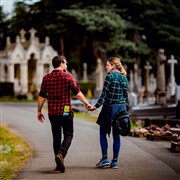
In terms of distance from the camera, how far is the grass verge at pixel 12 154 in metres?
9.75

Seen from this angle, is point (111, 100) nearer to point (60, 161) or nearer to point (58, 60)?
point (58, 60)

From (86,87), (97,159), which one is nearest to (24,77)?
(86,87)

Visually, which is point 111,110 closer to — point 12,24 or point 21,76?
point 21,76

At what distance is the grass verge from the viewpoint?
32.0ft

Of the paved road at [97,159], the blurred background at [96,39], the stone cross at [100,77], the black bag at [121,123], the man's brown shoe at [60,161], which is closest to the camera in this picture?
the paved road at [97,159]

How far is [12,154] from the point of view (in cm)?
1211

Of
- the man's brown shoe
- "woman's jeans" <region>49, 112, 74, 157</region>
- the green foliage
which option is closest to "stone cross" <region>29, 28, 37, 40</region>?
the green foliage

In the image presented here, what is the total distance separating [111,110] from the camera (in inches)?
394

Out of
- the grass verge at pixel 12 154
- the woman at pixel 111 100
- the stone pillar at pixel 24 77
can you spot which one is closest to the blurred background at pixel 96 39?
the stone pillar at pixel 24 77

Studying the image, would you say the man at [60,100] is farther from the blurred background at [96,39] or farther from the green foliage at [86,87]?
the green foliage at [86,87]

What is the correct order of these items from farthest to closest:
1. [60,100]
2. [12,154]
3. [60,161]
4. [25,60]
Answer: [25,60] → [12,154] → [60,100] → [60,161]

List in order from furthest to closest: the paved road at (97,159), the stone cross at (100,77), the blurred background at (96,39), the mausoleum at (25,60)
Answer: the mausoleum at (25,60), the stone cross at (100,77), the blurred background at (96,39), the paved road at (97,159)

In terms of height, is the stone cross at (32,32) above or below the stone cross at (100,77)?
above

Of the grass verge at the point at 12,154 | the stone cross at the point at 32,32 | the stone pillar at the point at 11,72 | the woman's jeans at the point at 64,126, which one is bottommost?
the grass verge at the point at 12,154
